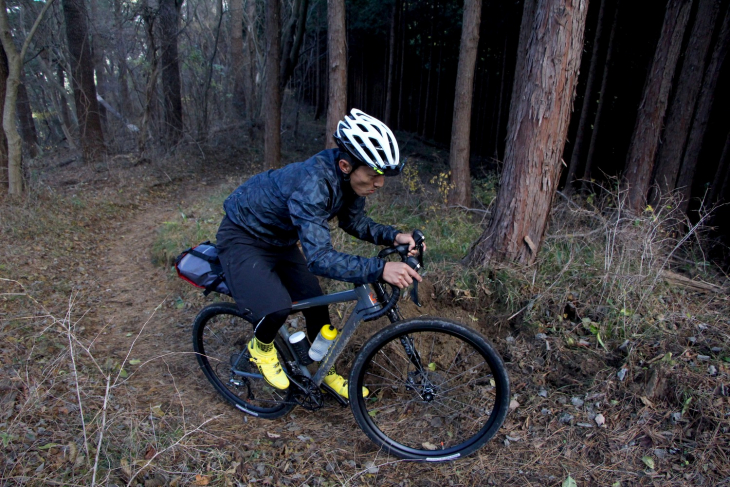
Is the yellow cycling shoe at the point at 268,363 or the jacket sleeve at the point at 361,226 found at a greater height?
the jacket sleeve at the point at 361,226

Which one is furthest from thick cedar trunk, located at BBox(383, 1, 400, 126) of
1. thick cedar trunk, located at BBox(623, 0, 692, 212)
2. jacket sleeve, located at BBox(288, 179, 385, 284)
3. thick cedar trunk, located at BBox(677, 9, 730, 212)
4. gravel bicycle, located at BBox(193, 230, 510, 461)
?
jacket sleeve, located at BBox(288, 179, 385, 284)

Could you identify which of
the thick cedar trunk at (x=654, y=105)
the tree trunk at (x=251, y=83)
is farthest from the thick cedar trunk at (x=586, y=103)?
the tree trunk at (x=251, y=83)

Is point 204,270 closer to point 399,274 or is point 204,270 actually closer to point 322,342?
point 322,342

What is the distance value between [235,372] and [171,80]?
12.3 m

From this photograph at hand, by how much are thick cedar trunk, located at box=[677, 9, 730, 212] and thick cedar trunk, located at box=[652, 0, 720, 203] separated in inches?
3.7

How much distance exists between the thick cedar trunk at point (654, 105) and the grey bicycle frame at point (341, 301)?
4844mm

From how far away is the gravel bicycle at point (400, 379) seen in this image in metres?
2.62

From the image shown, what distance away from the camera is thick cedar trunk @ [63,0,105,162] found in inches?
429

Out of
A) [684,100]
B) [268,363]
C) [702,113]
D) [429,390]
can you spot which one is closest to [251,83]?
[684,100]

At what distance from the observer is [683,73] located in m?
6.24

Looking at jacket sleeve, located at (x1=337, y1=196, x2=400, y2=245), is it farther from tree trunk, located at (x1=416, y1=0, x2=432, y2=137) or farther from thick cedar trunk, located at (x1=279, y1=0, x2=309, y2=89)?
tree trunk, located at (x1=416, y1=0, x2=432, y2=137)

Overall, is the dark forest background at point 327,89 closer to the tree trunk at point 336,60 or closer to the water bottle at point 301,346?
the tree trunk at point 336,60

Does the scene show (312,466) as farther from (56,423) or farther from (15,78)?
(15,78)

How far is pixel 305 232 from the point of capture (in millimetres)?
2434
